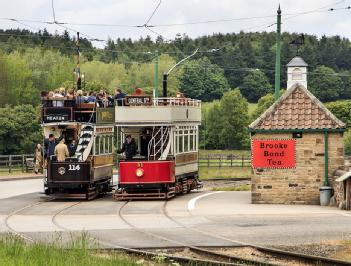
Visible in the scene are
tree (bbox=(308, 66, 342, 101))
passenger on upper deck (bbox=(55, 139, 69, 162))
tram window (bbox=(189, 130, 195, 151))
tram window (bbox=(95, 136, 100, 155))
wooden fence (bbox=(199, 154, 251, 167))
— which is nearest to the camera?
passenger on upper deck (bbox=(55, 139, 69, 162))

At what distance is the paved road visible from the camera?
22828 mm

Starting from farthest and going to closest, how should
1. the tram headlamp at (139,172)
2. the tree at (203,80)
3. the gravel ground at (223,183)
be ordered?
the tree at (203,80)
the gravel ground at (223,183)
the tram headlamp at (139,172)

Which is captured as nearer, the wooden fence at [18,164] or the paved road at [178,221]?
the paved road at [178,221]

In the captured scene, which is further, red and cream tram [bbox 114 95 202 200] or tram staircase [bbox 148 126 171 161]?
tram staircase [bbox 148 126 171 161]

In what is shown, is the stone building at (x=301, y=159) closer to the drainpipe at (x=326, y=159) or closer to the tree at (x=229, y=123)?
the drainpipe at (x=326, y=159)

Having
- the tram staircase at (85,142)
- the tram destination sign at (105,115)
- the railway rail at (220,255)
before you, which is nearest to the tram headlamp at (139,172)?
the tram staircase at (85,142)

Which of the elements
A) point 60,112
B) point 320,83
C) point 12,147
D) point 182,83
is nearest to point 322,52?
point 320,83

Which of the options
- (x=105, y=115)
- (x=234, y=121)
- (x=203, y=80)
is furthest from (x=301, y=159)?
(x=203, y=80)

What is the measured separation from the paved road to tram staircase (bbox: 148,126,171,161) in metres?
1.61

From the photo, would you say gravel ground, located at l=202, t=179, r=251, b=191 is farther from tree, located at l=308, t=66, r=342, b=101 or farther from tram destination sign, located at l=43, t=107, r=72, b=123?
tree, located at l=308, t=66, r=342, b=101

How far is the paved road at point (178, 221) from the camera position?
22828 mm

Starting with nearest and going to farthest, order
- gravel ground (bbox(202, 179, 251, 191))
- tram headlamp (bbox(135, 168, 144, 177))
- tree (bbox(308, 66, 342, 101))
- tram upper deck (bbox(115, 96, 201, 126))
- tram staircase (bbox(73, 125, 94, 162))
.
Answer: tram headlamp (bbox(135, 168, 144, 177))
tram upper deck (bbox(115, 96, 201, 126))
tram staircase (bbox(73, 125, 94, 162))
gravel ground (bbox(202, 179, 251, 191))
tree (bbox(308, 66, 342, 101))

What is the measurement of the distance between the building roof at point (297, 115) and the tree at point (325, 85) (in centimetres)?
9194

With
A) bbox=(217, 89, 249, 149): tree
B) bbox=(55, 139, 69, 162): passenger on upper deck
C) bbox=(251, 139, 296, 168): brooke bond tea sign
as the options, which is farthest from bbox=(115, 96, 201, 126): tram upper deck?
bbox=(217, 89, 249, 149): tree
